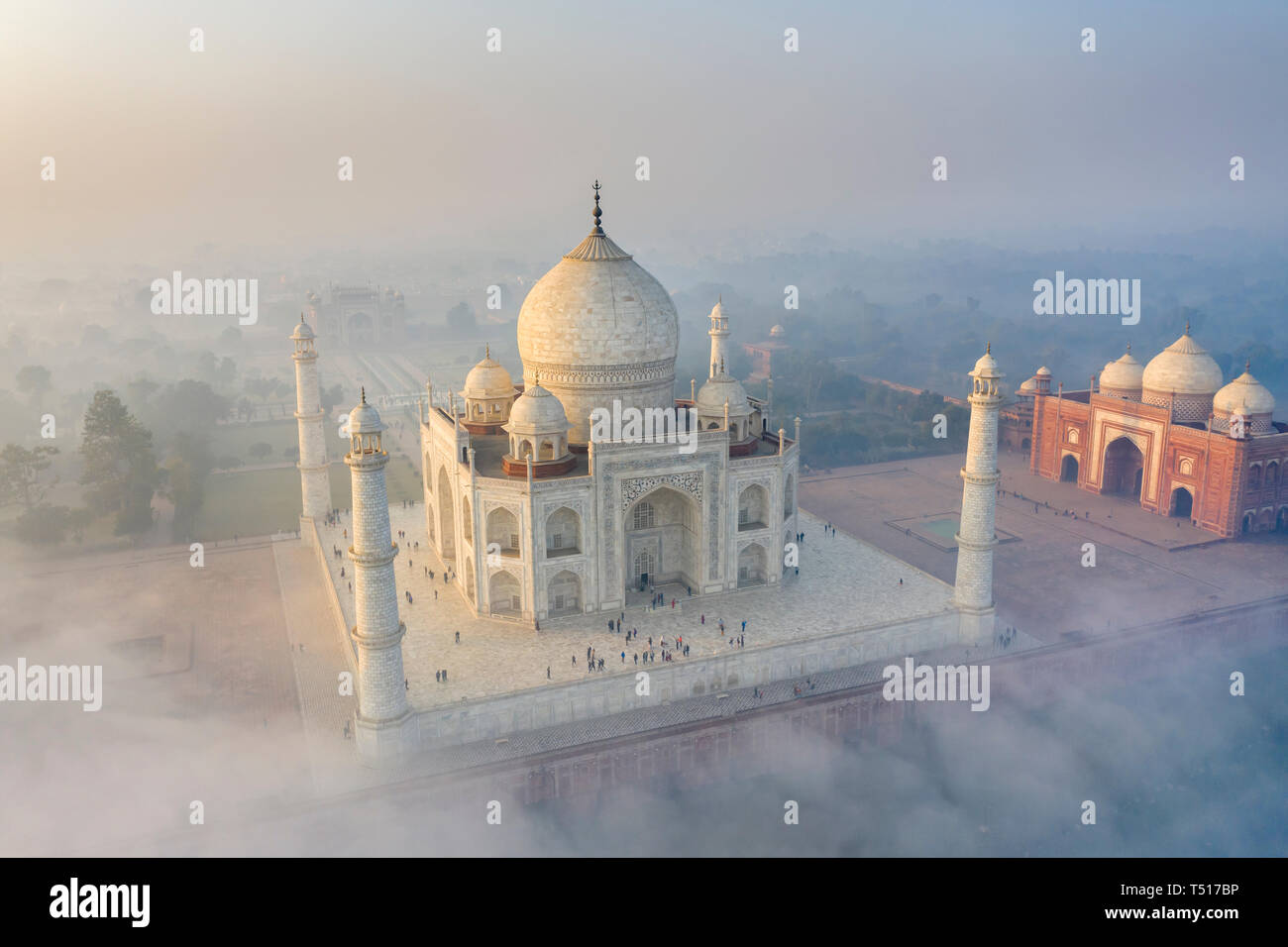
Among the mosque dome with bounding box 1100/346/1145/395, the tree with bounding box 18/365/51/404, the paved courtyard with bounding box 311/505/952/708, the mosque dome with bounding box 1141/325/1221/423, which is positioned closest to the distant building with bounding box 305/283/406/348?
the tree with bounding box 18/365/51/404

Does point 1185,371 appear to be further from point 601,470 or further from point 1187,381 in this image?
point 601,470

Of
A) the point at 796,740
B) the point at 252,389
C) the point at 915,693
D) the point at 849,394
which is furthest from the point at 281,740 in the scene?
the point at 849,394

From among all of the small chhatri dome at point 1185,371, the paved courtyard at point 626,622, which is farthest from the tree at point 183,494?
the small chhatri dome at point 1185,371

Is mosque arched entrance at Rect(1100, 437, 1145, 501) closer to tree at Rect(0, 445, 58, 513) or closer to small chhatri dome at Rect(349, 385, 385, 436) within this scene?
small chhatri dome at Rect(349, 385, 385, 436)

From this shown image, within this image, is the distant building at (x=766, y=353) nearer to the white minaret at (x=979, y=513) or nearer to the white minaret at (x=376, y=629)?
the white minaret at (x=979, y=513)

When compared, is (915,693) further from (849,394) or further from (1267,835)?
(849,394)
